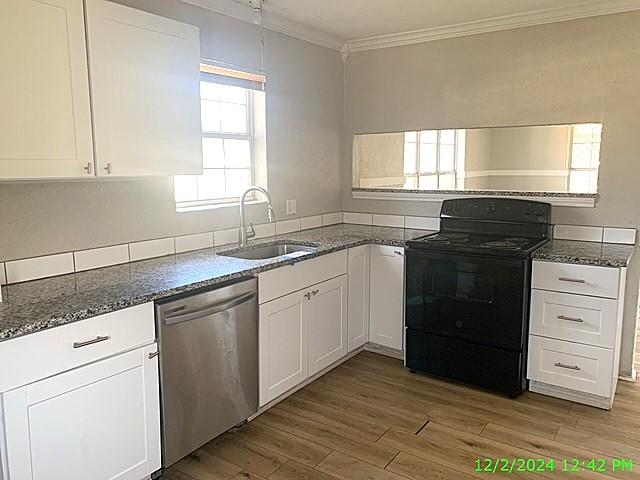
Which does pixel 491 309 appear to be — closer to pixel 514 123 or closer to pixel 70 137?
pixel 514 123

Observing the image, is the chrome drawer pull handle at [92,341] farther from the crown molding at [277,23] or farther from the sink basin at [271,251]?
the crown molding at [277,23]

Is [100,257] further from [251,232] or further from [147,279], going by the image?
[251,232]

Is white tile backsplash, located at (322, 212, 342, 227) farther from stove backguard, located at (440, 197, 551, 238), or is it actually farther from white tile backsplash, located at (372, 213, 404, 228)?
stove backguard, located at (440, 197, 551, 238)

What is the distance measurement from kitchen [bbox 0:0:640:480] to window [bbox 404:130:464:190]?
0.02 m

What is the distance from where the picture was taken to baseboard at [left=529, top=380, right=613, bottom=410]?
116 inches

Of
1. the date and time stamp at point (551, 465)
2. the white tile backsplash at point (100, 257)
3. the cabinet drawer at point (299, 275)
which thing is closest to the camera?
the date and time stamp at point (551, 465)

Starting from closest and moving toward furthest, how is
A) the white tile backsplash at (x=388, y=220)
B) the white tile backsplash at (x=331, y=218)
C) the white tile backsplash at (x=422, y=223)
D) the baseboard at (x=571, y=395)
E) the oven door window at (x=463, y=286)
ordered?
the baseboard at (x=571, y=395), the oven door window at (x=463, y=286), the white tile backsplash at (x=422, y=223), the white tile backsplash at (x=388, y=220), the white tile backsplash at (x=331, y=218)

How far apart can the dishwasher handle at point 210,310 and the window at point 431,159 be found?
1.89 m

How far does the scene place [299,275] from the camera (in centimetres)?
295

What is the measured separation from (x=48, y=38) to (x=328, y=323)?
7.06 ft

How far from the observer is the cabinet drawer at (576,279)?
9.19ft

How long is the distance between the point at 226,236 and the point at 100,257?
0.87 metres

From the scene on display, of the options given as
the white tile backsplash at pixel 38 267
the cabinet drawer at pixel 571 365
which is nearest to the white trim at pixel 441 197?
the cabinet drawer at pixel 571 365

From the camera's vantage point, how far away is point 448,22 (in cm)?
354
